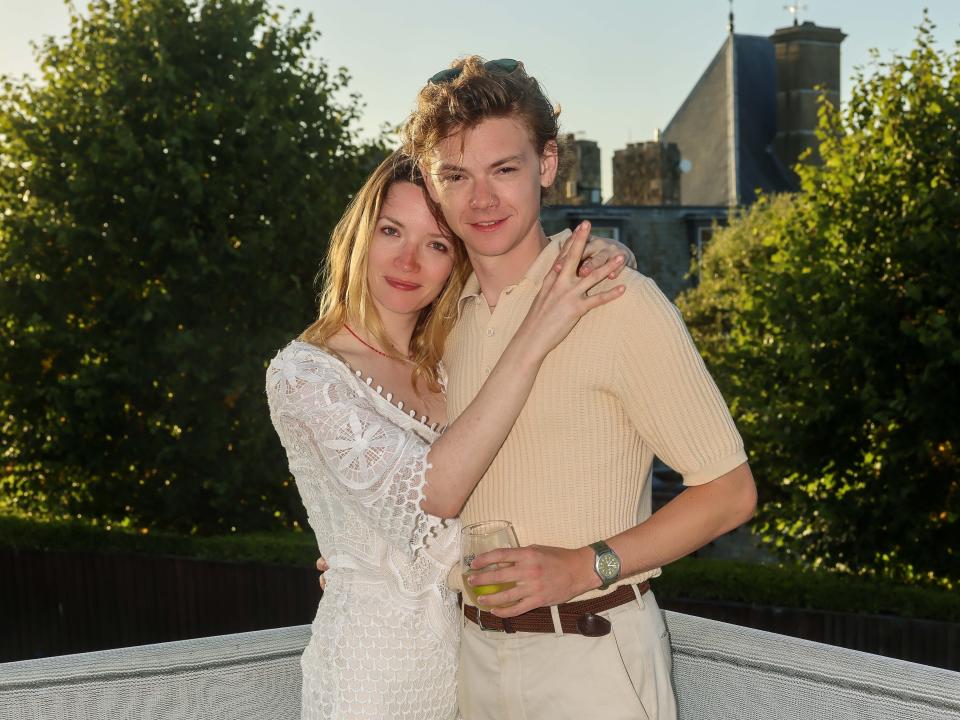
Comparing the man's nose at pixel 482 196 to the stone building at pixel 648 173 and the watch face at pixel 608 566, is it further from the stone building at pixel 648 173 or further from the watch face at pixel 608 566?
the stone building at pixel 648 173

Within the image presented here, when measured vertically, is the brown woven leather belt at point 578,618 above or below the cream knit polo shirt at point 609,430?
below

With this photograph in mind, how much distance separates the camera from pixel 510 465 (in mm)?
2988

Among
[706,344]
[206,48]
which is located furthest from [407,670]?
[706,344]

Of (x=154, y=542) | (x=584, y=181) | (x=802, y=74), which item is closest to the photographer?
(x=154, y=542)

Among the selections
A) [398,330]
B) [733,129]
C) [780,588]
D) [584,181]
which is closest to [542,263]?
[398,330]

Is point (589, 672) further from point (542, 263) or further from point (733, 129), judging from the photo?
point (733, 129)

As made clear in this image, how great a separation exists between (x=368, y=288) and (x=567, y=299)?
3.74 ft

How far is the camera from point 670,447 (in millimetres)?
2799

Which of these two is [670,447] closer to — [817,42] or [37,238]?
[37,238]

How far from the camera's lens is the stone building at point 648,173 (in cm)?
3916

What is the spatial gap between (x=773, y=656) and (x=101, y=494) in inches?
572

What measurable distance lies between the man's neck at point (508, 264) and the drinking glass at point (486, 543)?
0.77 metres

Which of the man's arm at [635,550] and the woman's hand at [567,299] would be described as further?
the woman's hand at [567,299]

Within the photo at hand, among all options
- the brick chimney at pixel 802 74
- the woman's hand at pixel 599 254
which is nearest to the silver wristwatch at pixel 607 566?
the woman's hand at pixel 599 254
